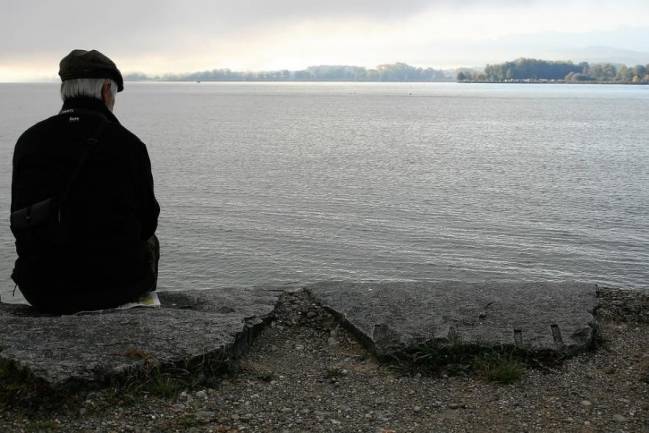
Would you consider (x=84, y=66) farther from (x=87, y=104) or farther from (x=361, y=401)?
(x=361, y=401)

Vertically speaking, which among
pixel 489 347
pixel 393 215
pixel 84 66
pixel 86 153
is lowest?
pixel 393 215

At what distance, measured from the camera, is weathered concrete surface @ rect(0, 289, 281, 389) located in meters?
4.55

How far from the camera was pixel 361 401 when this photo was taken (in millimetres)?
4777

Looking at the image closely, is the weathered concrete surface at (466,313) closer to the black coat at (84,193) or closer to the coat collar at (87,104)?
the black coat at (84,193)

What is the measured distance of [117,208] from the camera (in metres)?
4.99

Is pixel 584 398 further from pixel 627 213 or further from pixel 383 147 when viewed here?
pixel 383 147

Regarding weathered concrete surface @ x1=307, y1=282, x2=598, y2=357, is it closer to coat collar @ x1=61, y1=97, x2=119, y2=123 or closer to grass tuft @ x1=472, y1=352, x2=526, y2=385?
grass tuft @ x1=472, y1=352, x2=526, y2=385

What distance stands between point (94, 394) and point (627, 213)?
64.2 feet

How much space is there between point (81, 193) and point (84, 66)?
895mm

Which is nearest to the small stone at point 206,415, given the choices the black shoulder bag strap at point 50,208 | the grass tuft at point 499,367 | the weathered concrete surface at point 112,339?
the weathered concrete surface at point 112,339

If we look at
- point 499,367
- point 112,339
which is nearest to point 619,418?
point 499,367

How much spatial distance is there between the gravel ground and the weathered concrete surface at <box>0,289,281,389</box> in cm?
18

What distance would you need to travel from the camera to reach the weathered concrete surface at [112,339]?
14.9 ft

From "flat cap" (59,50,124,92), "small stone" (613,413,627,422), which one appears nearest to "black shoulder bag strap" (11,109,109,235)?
"flat cap" (59,50,124,92)
